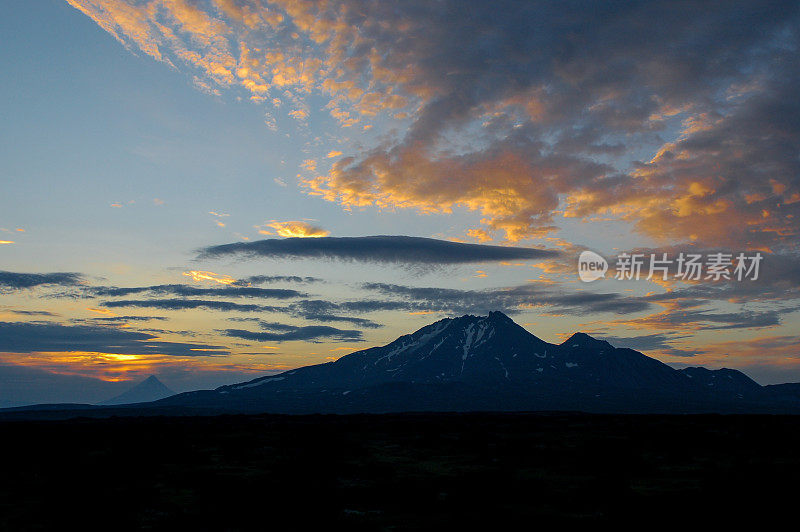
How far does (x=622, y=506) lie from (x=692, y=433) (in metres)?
77.0

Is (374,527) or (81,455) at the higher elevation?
(374,527)

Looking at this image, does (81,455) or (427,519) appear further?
(81,455)

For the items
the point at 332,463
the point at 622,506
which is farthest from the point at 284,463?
the point at 622,506

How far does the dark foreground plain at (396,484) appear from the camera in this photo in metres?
34.1

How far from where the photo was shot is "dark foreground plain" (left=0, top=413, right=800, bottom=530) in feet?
112

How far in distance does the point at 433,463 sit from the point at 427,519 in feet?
99.6

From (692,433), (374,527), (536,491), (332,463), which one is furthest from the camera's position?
(692,433)

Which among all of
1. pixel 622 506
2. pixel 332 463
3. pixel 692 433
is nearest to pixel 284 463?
pixel 332 463

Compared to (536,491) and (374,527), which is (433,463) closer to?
(536,491)

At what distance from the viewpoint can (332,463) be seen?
6294 centimetres

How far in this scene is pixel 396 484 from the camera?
4784 cm

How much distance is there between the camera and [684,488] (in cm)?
4356

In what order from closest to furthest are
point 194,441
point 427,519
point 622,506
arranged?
point 427,519, point 622,506, point 194,441

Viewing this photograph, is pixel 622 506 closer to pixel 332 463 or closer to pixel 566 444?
pixel 332 463
